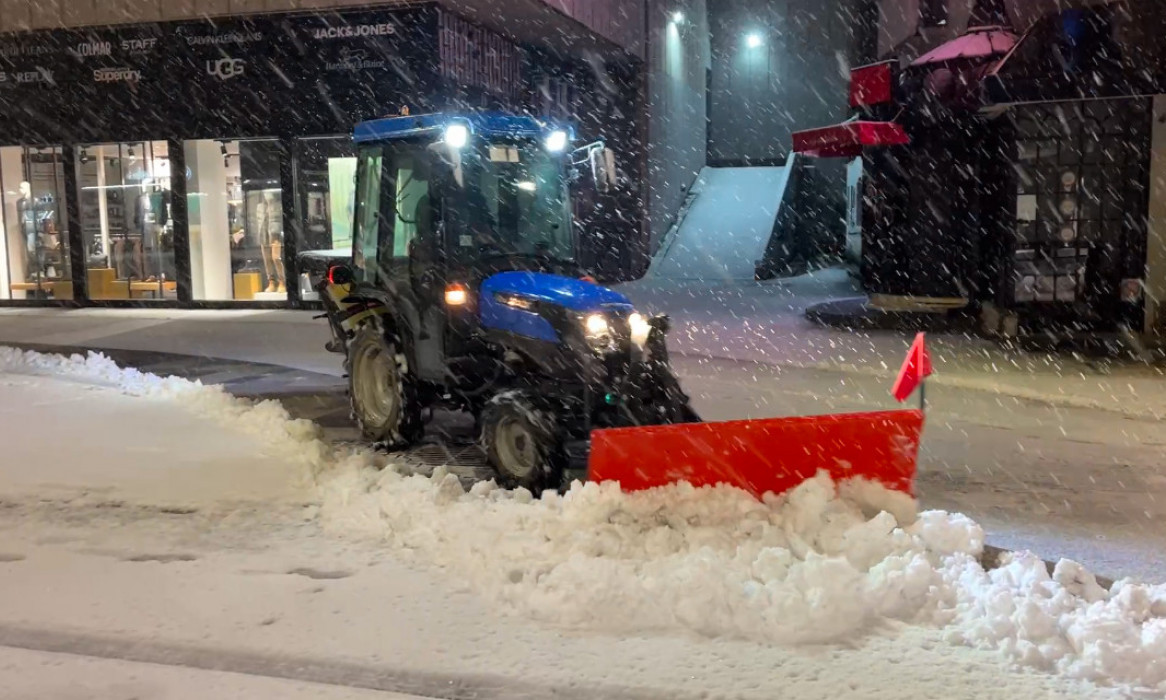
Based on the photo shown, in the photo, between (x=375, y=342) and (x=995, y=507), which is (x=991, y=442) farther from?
(x=375, y=342)

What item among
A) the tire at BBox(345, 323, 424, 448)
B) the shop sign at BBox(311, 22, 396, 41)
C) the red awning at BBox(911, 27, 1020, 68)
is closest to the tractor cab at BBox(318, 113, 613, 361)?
the tire at BBox(345, 323, 424, 448)

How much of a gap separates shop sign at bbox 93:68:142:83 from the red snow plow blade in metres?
16.8

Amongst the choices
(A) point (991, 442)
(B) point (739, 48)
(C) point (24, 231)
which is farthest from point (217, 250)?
(B) point (739, 48)

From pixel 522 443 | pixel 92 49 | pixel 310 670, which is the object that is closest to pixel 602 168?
pixel 522 443

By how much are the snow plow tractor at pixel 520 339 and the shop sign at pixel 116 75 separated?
42.9ft

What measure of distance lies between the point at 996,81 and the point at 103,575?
12.7 metres

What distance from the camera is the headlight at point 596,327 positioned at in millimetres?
6637

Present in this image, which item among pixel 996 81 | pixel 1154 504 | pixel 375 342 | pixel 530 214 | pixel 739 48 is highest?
pixel 739 48

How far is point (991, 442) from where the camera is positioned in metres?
8.74

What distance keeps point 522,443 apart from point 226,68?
14569mm

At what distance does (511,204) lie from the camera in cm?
743

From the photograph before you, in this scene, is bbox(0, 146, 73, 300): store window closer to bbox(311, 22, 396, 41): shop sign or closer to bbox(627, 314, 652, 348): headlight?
bbox(311, 22, 396, 41): shop sign

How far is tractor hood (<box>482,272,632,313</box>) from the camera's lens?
265 inches

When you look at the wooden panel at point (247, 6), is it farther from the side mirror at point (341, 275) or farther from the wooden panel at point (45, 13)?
the side mirror at point (341, 275)
